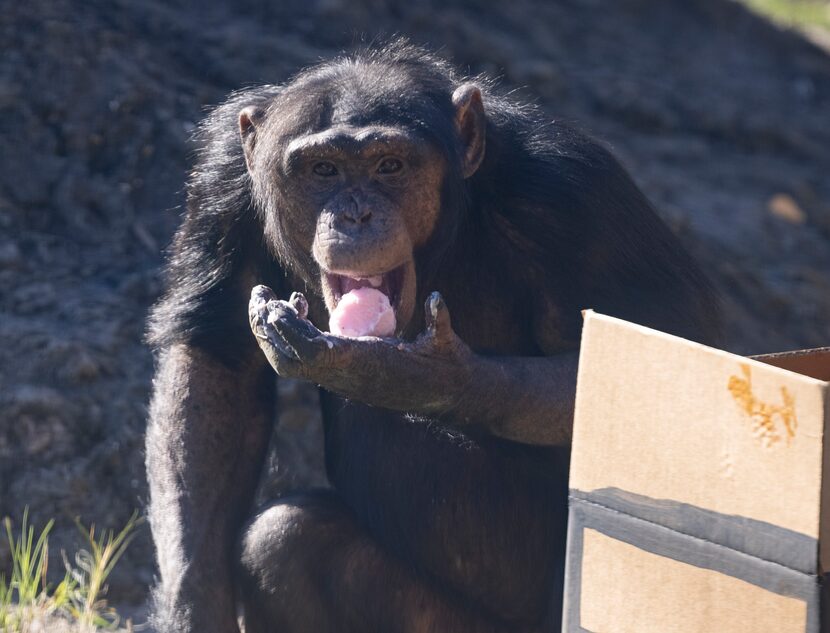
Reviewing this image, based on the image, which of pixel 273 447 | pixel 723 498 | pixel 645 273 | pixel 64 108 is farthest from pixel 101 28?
pixel 723 498

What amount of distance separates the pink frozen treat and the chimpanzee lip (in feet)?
0.31

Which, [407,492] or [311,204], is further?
[407,492]

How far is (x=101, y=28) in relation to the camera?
25.7 feet

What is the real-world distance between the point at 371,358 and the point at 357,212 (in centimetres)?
64

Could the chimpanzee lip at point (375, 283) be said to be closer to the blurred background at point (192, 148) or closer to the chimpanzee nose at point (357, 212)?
the chimpanzee nose at point (357, 212)

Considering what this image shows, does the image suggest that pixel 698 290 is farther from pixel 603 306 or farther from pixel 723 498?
pixel 723 498

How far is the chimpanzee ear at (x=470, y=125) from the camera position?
4.64 meters

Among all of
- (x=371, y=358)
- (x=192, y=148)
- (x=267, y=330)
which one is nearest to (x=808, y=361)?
(x=371, y=358)

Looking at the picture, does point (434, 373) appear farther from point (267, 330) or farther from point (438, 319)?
point (267, 330)

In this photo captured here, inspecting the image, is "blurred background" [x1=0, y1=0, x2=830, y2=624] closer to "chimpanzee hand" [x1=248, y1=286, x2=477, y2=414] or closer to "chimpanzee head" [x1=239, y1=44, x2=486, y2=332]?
"chimpanzee head" [x1=239, y1=44, x2=486, y2=332]

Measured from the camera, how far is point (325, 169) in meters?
4.52

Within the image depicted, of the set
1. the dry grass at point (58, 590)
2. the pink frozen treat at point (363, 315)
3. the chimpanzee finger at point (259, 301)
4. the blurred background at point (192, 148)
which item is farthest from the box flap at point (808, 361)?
the blurred background at point (192, 148)

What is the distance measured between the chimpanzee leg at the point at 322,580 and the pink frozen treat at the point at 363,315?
832mm

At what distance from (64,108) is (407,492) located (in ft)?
12.3
